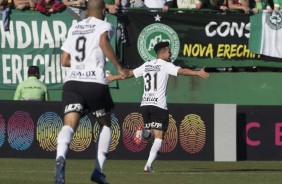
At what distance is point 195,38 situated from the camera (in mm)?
25438

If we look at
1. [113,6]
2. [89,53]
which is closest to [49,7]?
[113,6]

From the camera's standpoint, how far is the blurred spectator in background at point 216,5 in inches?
1004

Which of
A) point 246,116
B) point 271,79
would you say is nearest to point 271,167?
point 246,116

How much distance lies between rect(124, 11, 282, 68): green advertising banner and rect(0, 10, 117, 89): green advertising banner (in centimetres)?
69

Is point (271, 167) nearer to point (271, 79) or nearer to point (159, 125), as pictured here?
point (159, 125)

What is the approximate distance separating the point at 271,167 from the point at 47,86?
6.35 meters

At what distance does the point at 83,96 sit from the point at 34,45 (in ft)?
38.5

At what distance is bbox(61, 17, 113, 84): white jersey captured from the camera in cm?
1349

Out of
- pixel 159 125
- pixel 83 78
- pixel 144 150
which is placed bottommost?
pixel 144 150

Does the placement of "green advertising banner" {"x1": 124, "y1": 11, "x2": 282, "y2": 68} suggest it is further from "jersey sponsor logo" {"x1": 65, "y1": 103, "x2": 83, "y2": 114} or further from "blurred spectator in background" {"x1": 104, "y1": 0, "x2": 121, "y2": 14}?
"jersey sponsor logo" {"x1": 65, "y1": 103, "x2": 83, "y2": 114}

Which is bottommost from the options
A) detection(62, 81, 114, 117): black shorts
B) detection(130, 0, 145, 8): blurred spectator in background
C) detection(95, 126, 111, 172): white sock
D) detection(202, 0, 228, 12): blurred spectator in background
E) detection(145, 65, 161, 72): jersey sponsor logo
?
detection(130, 0, 145, 8): blurred spectator in background

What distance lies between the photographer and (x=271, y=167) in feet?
68.8

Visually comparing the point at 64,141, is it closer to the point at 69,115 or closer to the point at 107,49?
the point at 69,115

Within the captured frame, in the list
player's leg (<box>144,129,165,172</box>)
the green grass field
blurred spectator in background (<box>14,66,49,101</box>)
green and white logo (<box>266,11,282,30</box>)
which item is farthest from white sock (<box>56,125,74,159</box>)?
green and white logo (<box>266,11,282,30</box>)
